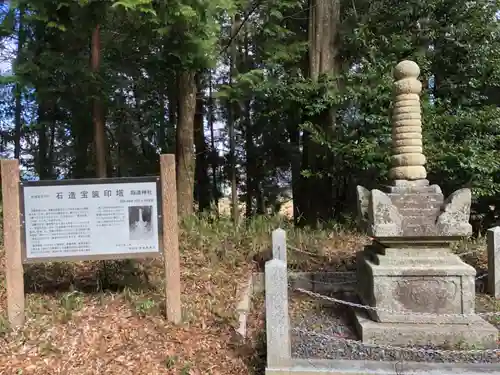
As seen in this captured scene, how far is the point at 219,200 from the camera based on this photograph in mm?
17531

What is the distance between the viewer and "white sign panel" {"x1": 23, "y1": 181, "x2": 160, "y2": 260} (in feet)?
13.8

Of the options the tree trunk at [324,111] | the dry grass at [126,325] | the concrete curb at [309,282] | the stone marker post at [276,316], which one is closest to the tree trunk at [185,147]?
the dry grass at [126,325]

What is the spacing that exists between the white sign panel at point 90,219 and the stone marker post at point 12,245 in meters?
0.08

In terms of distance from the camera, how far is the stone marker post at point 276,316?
11.8ft

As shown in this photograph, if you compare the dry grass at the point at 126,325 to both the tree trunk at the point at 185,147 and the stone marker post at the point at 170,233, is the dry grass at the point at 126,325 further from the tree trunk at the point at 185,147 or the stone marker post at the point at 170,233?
the tree trunk at the point at 185,147

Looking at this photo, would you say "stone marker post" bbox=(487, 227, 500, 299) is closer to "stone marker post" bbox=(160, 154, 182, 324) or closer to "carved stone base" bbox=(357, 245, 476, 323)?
"carved stone base" bbox=(357, 245, 476, 323)

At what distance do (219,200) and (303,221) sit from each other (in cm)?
735

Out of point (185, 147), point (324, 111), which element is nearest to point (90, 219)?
point (185, 147)

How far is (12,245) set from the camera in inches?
162

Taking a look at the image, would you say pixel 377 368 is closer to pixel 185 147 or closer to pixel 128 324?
pixel 128 324

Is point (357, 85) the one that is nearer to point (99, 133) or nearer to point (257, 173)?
point (99, 133)

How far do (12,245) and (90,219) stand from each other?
29.0 inches

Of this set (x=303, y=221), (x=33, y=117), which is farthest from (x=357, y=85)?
(x=33, y=117)

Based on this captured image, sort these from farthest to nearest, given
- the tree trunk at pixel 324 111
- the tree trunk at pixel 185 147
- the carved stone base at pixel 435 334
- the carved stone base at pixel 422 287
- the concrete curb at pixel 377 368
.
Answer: the tree trunk at pixel 324 111 < the tree trunk at pixel 185 147 < the carved stone base at pixel 422 287 < the carved stone base at pixel 435 334 < the concrete curb at pixel 377 368
